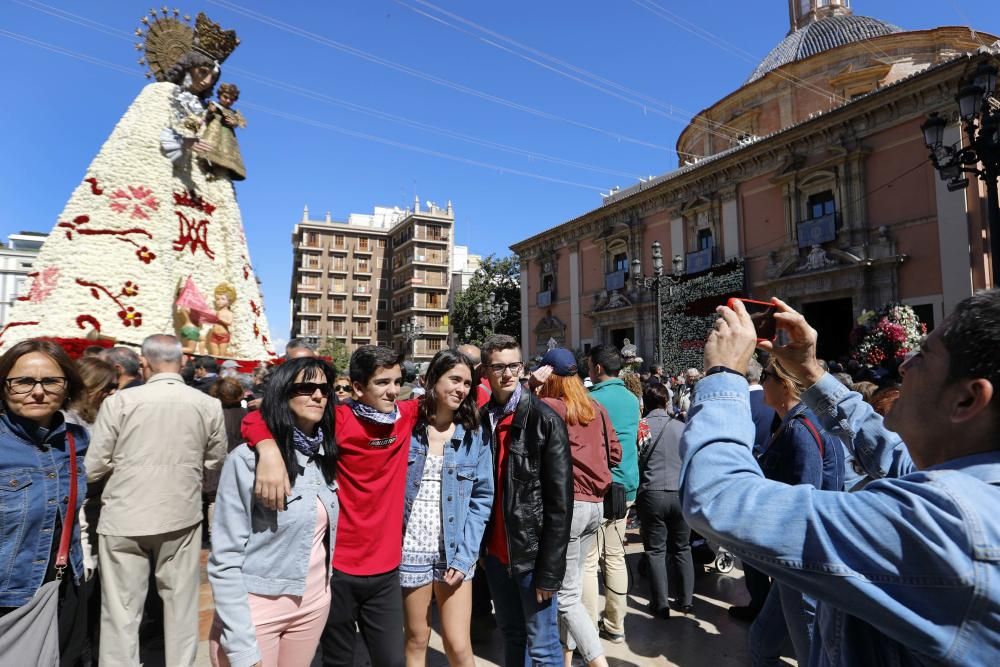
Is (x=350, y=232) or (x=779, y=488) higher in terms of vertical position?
(x=350, y=232)

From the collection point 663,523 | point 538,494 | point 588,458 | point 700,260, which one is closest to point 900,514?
point 538,494

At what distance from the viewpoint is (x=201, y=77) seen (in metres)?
9.52

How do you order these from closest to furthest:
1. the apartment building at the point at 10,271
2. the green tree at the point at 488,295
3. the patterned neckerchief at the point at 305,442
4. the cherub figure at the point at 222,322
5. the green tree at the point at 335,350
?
the patterned neckerchief at the point at 305,442 < the cherub figure at the point at 222,322 < the apartment building at the point at 10,271 < the green tree at the point at 488,295 < the green tree at the point at 335,350

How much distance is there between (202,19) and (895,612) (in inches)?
478

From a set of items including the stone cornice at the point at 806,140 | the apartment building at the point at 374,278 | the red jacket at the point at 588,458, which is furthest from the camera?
the apartment building at the point at 374,278

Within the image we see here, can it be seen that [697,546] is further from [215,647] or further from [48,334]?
[48,334]

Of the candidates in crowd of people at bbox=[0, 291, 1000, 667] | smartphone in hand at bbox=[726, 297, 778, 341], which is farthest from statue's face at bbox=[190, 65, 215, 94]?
smartphone in hand at bbox=[726, 297, 778, 341]

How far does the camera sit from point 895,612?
0.85m

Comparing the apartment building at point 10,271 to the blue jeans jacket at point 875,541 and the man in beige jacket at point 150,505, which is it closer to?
the man in beige jacket at point 150,505

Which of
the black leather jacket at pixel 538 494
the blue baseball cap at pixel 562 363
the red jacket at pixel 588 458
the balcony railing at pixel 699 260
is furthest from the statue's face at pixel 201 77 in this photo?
the balcony railing at pixel 699 260

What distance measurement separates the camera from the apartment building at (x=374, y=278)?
166 ft

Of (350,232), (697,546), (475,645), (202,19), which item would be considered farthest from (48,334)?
(350,232)

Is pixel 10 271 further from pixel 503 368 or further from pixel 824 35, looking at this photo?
pixel 824 35

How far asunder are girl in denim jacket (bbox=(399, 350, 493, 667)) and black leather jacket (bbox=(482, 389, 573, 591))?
173mm
